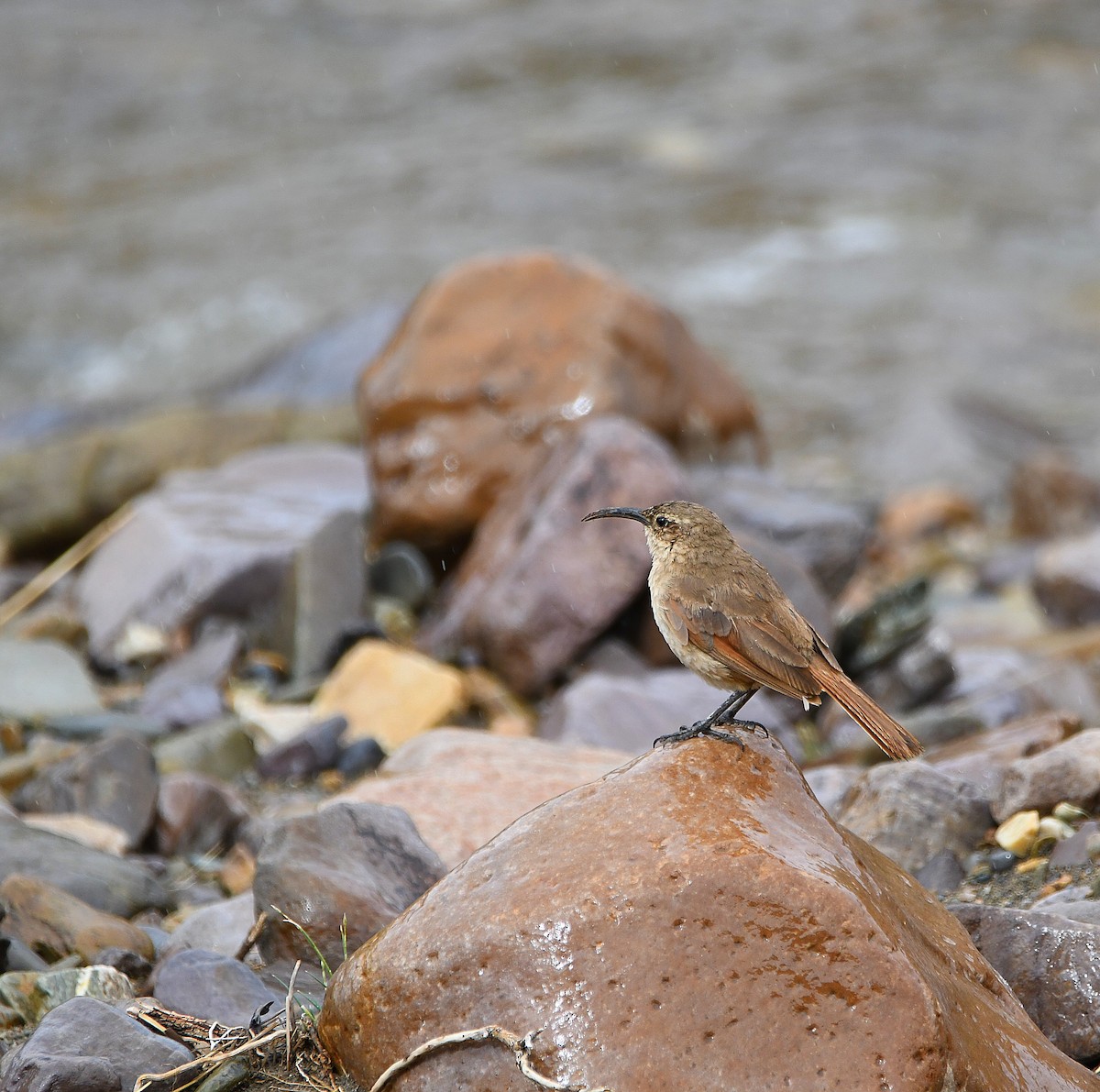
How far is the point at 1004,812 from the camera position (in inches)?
212

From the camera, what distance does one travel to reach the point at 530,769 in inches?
235

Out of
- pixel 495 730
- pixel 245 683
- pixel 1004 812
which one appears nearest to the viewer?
pixel 1004 812

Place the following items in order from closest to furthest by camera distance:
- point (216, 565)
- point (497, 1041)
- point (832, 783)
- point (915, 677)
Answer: point (497, 1041)
point (832, 783)
point (915, 677)
point (216, 565)

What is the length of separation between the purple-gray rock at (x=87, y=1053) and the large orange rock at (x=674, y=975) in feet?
1.46

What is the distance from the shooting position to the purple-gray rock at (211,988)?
167 inches

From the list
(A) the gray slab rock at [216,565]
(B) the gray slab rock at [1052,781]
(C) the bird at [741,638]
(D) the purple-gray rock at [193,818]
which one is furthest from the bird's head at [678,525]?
(A) the gray slab rock at [216,565]

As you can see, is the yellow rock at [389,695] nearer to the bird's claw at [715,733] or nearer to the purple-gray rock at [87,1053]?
the bird's claw at [715,733]

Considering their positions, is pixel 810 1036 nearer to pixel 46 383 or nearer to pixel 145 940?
pixel 145 940

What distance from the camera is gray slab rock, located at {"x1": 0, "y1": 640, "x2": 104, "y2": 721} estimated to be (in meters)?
7.77

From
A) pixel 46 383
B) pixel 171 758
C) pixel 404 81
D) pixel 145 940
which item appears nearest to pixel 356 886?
pixel 145 940

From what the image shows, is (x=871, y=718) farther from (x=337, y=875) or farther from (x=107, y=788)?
(x=107, y=788)

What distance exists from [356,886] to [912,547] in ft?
27.3

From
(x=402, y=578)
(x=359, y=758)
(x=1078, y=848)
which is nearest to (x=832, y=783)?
(x=1078, y=848)

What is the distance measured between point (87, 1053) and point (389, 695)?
167 inches
